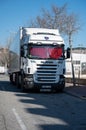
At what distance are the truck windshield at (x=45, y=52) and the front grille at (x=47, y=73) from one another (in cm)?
53

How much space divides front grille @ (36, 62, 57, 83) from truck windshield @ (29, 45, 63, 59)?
53 centimetres

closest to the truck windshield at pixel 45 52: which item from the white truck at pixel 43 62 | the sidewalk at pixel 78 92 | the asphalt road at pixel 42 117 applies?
the white truck at pixel 43 62

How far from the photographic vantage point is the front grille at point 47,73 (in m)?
27.1

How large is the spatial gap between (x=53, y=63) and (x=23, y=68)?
2254 millimetres

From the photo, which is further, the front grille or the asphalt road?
the front grille

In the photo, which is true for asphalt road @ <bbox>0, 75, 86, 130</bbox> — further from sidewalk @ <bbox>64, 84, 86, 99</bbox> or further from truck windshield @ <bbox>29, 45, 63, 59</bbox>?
truck windshield @ <bbox>29, 45, 63, 59</bbox>

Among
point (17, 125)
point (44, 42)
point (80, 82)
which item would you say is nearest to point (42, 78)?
point (44, 42)

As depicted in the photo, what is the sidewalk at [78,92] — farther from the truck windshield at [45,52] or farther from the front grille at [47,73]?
the truck windshield at [45,52]

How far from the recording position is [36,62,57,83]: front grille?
1069 inches

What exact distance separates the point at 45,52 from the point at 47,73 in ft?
4.57

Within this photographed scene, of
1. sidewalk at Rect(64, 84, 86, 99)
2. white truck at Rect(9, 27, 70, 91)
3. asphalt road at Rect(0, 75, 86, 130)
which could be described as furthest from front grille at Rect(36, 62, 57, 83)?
asphalt road at Rect(0, 75, 86, 130)

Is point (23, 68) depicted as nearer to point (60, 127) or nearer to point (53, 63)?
point (53, 63)

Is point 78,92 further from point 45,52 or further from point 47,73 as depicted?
point 45,52

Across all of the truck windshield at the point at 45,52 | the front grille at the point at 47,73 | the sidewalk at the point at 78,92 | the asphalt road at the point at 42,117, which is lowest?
the sidewalk at the point at 78,92
